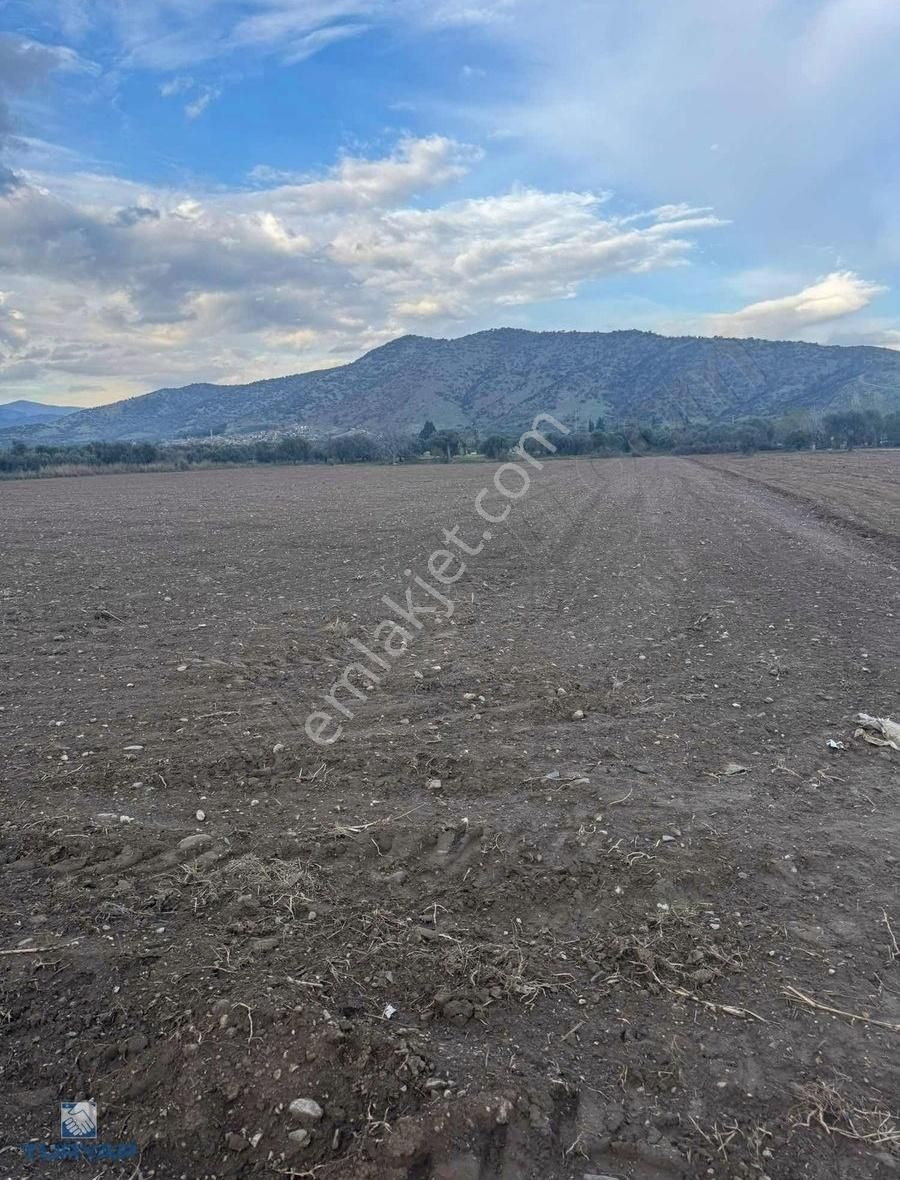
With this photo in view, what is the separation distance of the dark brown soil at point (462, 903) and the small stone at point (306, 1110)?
0.04 metres

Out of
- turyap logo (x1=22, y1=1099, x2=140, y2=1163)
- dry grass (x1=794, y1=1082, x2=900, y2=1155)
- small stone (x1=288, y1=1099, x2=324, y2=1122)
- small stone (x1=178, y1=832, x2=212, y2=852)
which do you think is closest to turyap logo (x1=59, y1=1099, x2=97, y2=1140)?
turyap logo (x1=22, y1=1099, x2=140, y2=1163)

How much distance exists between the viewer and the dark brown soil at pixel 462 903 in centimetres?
252

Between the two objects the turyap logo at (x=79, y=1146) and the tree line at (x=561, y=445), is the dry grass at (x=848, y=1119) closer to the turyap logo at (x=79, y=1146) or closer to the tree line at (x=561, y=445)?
the turyap logo at (x=79, y=1146)

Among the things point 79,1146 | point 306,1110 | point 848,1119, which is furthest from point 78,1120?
point 848,1119

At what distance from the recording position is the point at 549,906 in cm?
365

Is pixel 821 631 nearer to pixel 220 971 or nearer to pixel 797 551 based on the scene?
pixel 797 551

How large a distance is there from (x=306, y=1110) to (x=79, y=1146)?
0.79 meters

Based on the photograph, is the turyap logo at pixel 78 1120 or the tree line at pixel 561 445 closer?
the turyap logo at pixel 78 1120

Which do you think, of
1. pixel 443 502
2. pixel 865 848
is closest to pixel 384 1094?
pixel 865 848

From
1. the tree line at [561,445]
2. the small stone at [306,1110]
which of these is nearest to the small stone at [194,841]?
the small stone at [306,1110]

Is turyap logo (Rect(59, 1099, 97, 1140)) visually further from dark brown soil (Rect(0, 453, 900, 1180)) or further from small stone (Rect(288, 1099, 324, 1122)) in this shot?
small stone (Rect(288, 1099, 324, 1122))

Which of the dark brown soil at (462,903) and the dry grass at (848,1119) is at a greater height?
the dark brown soil at (462,903)

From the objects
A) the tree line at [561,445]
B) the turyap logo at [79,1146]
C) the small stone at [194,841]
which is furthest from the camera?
the tree line at [561,445]

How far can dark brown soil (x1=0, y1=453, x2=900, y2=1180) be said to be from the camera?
99.0 inches
